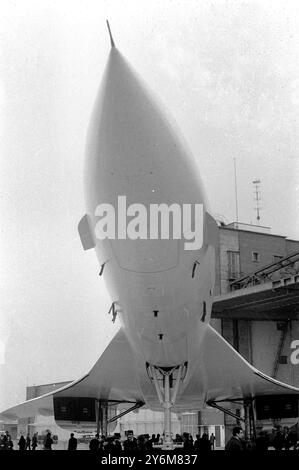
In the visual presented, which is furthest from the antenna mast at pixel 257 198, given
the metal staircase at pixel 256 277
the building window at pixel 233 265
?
the metal staircase at pixel 256 277

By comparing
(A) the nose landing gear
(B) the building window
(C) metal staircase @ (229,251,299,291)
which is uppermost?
(B) the building window

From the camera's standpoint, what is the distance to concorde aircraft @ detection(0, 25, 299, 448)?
4.94m

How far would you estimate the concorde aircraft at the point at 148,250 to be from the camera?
494cm

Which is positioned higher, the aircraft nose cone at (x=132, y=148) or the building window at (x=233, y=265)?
the building window at (x=233, y=265)

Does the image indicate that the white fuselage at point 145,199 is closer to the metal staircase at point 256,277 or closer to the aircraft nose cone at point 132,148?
the aircraft nose cone at point 132,148

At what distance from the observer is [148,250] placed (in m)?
5.64

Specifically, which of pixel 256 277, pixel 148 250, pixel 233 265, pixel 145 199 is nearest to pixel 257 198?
pixel 233 265

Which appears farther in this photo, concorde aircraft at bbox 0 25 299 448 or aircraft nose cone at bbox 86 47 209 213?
concorde aircraft at bbox 0 25 299 448

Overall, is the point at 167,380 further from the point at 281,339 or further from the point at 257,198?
the point at 257,198

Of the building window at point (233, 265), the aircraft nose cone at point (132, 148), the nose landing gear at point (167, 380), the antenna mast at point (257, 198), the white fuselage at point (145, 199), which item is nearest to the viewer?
the aircraft nose cone at point (132, 148)

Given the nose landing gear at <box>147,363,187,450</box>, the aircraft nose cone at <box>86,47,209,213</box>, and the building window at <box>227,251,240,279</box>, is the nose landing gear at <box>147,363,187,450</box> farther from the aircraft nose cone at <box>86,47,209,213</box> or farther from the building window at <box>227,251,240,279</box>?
the building window at <box>227,251,240,279</box>

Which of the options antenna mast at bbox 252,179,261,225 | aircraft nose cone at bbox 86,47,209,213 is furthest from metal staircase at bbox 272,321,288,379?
aircraft nose cone at bbox 86,47,209,213

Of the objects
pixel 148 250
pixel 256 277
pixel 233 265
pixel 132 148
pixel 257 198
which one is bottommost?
pixel 148 250
